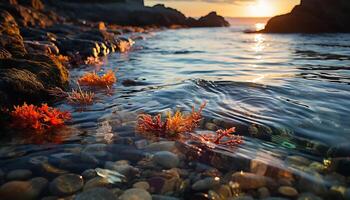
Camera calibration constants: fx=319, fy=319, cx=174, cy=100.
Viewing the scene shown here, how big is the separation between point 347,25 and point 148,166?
149 feet

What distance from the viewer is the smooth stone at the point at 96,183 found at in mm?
3098

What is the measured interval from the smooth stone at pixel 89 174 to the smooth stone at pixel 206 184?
1.03m

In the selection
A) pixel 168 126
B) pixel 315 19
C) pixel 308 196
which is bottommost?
pixel 308 196

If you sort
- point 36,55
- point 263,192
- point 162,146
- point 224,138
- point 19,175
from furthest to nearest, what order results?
1. point 36,55
2. point 224,138
3. point 162,146
4. point 19,175
5. point 263,192

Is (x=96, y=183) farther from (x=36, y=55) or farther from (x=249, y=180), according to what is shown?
(x=36, y=55)

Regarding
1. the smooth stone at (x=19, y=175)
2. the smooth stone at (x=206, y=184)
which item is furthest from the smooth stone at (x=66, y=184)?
the smooth stone at (x=206, y=184)

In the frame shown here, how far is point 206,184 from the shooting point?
10.3ft

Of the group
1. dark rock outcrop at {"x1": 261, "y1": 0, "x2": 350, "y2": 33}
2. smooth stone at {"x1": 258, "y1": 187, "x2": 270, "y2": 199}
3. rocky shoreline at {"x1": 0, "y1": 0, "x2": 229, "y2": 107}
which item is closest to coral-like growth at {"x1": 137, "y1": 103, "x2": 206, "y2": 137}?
smooth stone at {"x1": 258, "y1": 187, "x2": 270, "y2": 199}

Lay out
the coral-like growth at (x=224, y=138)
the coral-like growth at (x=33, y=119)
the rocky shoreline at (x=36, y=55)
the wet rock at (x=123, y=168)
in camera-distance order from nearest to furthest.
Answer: the wet rock at (x=123, y=168), the coral-like growth at (x=224, y=138), the coral-like growth at (x=33, y=119), the rocky shoreline at (x=36, y=55)

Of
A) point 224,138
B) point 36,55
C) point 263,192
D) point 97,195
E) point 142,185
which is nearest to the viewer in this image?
point 97,195

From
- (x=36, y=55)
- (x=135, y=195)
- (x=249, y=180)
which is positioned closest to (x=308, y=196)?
(x=249, y=180)

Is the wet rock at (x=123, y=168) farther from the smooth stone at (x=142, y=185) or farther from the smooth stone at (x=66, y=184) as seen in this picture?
the smooth stone at (x=66, y=184)

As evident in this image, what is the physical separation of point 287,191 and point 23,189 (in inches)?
98.1

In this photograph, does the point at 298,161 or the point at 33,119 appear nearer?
the point at 298,161
